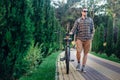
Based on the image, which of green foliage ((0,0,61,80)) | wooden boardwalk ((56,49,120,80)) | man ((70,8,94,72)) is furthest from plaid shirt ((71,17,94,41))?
green foliage ((0,0,61,80))

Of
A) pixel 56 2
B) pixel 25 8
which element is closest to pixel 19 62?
pixel 25 8

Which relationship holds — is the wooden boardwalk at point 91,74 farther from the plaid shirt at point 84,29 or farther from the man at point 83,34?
the plaid shirt at point 84,29

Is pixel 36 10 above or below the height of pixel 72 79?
above

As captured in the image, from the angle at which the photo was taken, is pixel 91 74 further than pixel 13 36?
Yes

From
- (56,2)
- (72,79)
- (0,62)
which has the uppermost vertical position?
(56,2)

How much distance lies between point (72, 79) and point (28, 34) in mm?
2053

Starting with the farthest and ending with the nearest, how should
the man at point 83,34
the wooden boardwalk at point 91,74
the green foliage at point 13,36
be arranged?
the man at point 83,34 < the wooden boardwalk at point 91,74 < the green foliage at point 13,36

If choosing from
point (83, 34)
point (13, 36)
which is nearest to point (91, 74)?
point (83, 34)

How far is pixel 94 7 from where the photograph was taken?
8650 cm

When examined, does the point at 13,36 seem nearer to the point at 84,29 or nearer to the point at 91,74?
the point at 91,74

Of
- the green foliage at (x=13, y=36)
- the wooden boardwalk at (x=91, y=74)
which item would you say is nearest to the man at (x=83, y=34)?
the wooden boardwalk at (x=91, y=74)

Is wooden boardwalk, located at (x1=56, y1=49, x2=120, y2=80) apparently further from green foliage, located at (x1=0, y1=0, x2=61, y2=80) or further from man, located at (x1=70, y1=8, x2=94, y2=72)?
green foliage, located at (x1=0, y1=0, x2=61, y2=80)

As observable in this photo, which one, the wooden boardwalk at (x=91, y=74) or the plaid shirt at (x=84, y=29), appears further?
the plaid shirt at (x=84, y=29)

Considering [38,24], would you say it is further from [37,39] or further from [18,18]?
[18,18]
